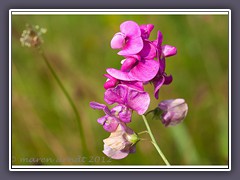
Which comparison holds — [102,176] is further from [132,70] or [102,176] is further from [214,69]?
[214,69]

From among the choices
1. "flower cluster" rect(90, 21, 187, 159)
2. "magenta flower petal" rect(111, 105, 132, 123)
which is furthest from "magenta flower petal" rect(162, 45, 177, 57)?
"magenta flower petal" rect(111, 105, 132, 123)

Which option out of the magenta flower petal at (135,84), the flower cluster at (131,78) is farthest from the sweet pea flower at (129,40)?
the magenta flower petal at (135,84)

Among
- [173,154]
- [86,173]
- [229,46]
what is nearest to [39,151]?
[86,173]

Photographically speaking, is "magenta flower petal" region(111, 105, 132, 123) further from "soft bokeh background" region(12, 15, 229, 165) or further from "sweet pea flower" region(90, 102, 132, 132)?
"soft bokeh background" region(12, 15, 229, 165)

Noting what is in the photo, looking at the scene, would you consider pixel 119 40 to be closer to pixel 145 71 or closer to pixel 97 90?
pixel 145 71

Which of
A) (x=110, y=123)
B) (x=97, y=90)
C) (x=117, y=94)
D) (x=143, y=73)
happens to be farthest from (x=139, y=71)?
(x=97, y=90)
